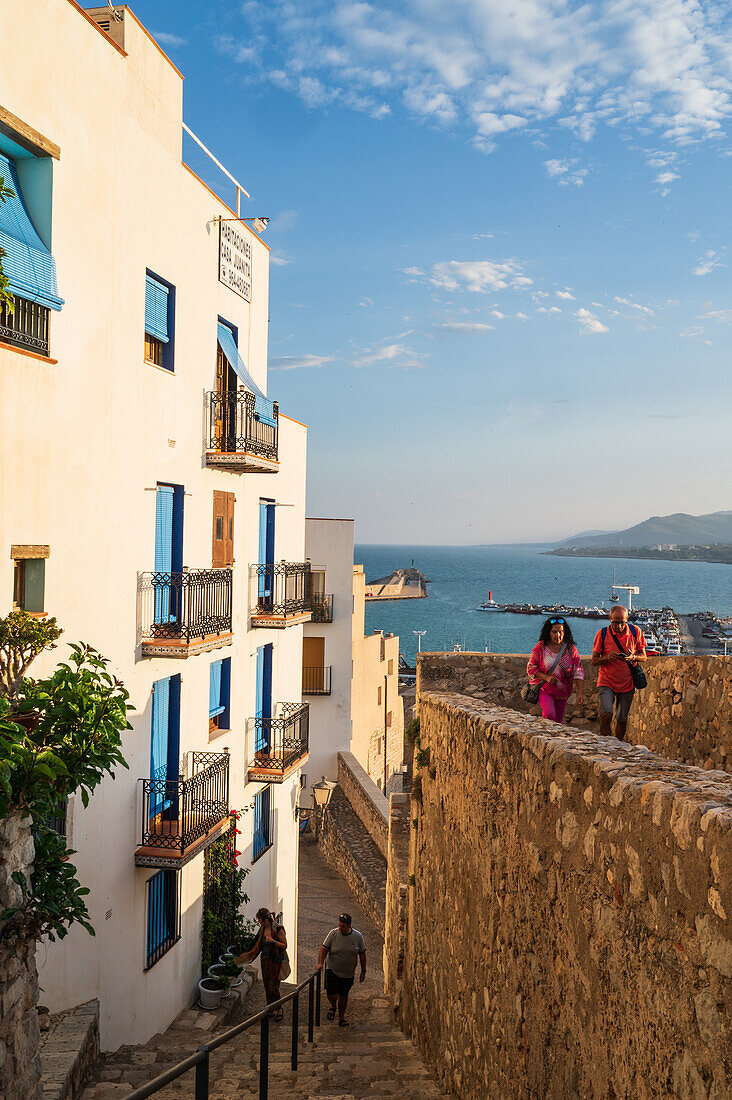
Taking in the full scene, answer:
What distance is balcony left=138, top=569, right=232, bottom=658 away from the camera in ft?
35.5

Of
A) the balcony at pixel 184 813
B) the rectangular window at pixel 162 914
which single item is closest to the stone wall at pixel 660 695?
the balcony at pixel 184 813

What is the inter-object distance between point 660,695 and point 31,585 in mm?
6573

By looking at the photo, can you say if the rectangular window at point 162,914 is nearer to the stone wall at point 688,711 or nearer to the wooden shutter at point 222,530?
the wooden shutter at point 222,530

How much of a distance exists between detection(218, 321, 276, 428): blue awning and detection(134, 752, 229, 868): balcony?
5.84 meters

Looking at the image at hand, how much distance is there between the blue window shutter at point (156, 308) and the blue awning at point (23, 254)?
107 inches

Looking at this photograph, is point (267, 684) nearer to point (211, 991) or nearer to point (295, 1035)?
point (211, 991)

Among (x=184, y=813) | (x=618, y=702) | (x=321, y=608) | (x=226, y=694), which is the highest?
(x=618, y=702)

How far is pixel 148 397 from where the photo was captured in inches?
432

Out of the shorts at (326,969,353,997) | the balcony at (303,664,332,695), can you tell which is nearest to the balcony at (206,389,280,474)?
the shorts at (326,969,353,997)

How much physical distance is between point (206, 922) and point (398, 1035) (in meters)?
4.39

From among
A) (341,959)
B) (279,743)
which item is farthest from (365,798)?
(341,959)

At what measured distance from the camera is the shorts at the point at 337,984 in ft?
34.6

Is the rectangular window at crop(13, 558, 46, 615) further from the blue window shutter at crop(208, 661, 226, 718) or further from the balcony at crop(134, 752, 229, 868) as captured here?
the blue window shutter at crop(208, 661, 226, 718)

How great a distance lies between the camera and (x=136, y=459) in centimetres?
1048
